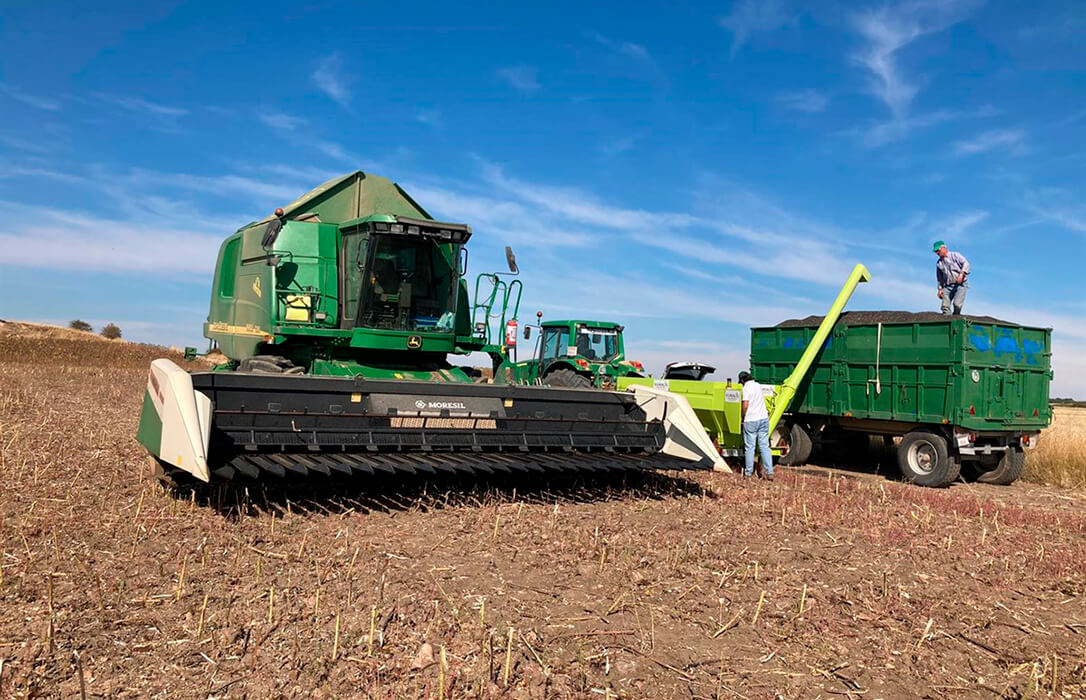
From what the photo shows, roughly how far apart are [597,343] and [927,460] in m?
6.57

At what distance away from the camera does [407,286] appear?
26.9ft

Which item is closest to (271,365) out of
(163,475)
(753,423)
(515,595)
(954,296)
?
(163,475)

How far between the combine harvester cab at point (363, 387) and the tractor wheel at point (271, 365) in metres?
0.02

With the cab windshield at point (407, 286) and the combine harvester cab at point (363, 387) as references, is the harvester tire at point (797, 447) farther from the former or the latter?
the cab windshield at point (407, 286)

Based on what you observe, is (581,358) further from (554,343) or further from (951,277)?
(951,277)

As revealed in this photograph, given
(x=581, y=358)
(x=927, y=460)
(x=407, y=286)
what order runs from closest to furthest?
(x=407, y=286) < (x=927, y=460) < (x=581, y=358)

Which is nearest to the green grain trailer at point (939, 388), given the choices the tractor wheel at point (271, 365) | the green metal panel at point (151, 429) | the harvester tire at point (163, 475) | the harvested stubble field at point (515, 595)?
the harvested stubble field at point (515, 595)

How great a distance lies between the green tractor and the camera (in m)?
15.0

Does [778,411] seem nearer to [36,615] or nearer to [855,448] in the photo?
[855,448]

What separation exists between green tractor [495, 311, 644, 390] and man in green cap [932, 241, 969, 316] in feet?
18.7

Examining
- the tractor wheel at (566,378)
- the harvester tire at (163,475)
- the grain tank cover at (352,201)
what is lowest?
the harvester tire at (163,475)

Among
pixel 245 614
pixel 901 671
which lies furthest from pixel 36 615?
pixel 901 671

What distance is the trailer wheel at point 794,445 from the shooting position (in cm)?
1230

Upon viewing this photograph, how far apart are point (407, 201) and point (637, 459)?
4.57 meters
